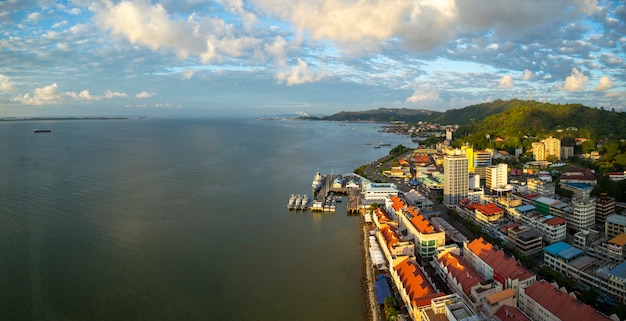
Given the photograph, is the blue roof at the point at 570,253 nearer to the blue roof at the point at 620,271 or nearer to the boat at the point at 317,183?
the blue roof at the point at 620,271

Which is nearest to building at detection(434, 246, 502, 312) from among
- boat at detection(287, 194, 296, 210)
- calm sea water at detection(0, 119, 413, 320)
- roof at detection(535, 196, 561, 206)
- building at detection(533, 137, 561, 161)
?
calm sea water at detection(0, 119, 413, 320)

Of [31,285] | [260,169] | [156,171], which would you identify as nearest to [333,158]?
[260,169]

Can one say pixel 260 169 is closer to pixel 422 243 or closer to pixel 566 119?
pixel 422 243

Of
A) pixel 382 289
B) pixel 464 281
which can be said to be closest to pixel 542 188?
pixel 464 281

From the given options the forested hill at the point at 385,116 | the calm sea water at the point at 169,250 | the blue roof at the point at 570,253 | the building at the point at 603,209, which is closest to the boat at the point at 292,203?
the calm sea water at the point at 169,250

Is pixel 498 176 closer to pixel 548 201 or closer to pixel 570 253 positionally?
pixel 548 201

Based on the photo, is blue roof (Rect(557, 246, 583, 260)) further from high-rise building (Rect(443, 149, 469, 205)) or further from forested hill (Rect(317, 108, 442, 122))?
forested hill (Rect(317, 108, 442, 122))
